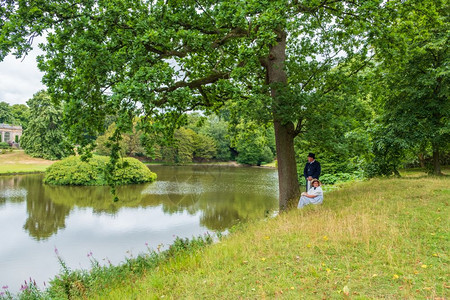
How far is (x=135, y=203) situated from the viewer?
59.0 feet

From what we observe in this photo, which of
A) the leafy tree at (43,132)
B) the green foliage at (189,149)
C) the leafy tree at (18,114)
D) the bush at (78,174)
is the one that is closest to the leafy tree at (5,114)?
the leafy tree at (18,114)

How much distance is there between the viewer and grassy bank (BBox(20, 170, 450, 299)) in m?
3.50

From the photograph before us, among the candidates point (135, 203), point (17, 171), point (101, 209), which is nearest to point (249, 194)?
point (135, 203)

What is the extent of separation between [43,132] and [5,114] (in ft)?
129

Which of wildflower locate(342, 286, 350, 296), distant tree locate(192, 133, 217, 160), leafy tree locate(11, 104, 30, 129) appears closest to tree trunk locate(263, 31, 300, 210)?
wildflower locate(342, 286, 350, 296)

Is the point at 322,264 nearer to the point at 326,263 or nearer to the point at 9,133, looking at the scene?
the point at 326,263

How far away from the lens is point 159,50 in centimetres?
734

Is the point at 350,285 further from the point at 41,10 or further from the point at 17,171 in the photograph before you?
the point at 17,171

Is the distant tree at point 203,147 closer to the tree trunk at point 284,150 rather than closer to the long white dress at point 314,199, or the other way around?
the tree trunk at point 284,150

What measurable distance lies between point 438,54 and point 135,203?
17.9 m

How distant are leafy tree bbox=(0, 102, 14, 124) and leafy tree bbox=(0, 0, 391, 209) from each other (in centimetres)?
8073

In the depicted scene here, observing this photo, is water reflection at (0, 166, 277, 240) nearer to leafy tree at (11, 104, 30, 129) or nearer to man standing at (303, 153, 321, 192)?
man standing at (303, 153, 321, 192)

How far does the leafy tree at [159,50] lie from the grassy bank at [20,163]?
33843 mm

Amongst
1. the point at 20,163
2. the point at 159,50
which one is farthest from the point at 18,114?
the point at 159,50
